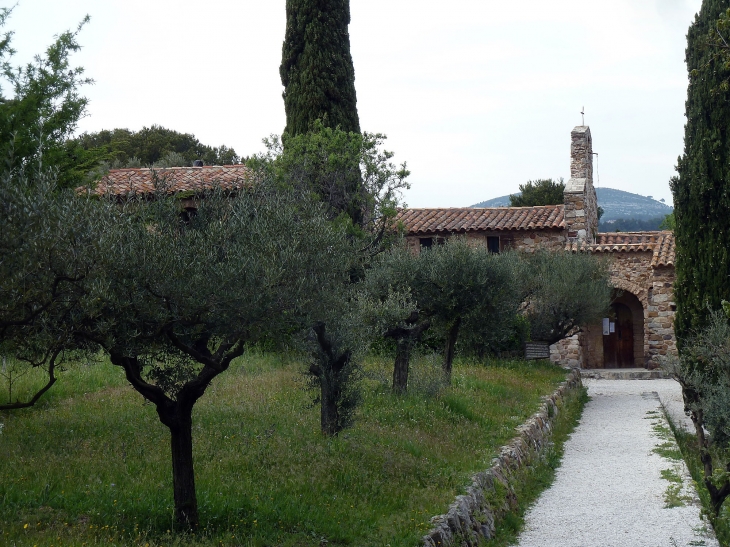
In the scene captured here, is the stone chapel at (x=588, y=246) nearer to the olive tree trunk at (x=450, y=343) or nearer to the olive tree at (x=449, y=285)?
the olive tree at (x=449, y=285)

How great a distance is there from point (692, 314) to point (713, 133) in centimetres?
359

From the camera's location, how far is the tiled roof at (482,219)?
25344 millimetres

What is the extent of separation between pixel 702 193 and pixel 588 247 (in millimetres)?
9524

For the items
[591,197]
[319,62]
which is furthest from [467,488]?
[591,197]

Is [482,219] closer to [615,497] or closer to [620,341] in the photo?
[620,341]

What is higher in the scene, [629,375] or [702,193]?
[702,193]

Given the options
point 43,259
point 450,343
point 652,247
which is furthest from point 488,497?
point 652,247

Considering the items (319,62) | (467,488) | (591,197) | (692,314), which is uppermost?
(319,62)

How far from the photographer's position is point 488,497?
8.62m

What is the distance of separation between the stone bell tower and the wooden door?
2.83m

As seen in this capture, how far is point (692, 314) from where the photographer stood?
1577 cm

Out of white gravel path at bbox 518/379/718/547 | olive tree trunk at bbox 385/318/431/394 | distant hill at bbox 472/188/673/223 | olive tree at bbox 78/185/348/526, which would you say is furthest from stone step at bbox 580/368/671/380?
distant hill at bbox 472/188/673/223

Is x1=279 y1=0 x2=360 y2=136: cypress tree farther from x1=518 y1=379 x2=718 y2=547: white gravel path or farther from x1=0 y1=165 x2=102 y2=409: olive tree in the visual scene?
x1=0 y1=165 x2=102 y2=409: olive tree

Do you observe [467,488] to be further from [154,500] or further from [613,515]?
[154,500]
